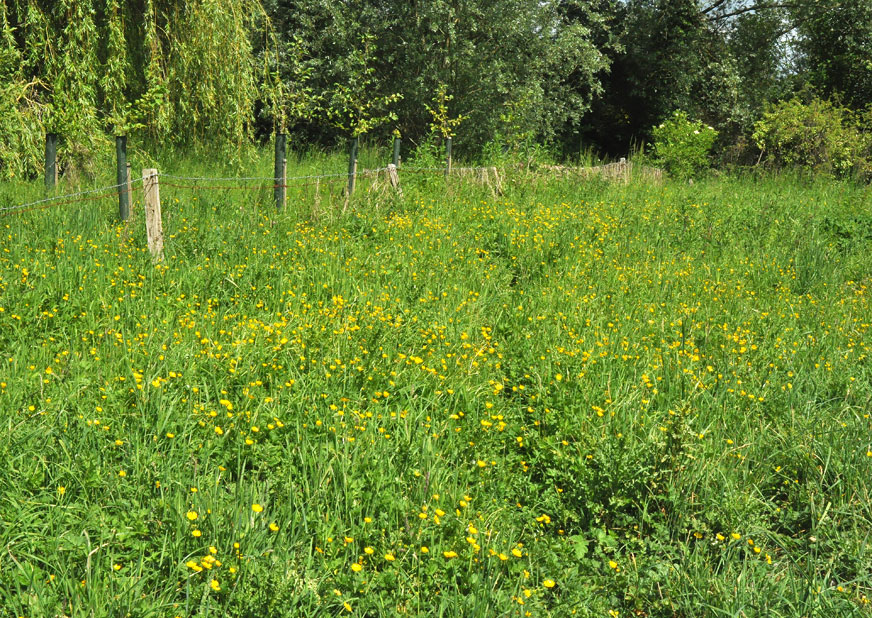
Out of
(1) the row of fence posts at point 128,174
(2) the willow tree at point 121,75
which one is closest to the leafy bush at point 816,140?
(1) the row of fence posts at point 128,174

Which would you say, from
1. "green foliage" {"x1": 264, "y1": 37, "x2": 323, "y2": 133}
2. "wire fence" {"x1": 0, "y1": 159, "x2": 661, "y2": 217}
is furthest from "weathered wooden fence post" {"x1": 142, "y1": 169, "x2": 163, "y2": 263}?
"green foliage" {"x1": 264, "y1": 37, "x2": 323, "y2": 133}

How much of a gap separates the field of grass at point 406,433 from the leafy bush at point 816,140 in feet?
34.5

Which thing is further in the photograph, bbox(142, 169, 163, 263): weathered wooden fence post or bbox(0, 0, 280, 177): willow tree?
bbox(0, 0, 280, 177): willow tree

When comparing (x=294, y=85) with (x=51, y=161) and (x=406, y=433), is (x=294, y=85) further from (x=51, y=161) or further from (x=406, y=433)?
(x=406, y=433)

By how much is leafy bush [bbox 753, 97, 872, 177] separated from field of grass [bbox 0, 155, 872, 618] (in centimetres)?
1052

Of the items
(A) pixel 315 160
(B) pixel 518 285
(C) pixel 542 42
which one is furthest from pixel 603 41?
(B) pixel 518 285

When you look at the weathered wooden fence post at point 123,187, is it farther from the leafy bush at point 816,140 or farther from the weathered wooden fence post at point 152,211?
the leafy bush at point 816,140

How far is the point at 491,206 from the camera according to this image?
10000 mm

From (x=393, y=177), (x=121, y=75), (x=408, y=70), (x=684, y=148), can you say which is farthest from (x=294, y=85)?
(x=684, y=148)

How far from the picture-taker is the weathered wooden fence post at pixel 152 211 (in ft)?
21.7

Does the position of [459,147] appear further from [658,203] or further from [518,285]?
[518,285]

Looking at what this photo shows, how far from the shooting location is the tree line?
9711mm

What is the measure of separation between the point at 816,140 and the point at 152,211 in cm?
1569

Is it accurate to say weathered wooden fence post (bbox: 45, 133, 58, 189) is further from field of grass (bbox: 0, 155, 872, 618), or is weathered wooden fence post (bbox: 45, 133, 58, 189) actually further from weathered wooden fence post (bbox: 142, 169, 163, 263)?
weathered wooden fence post (bbox: 142, 169, 163, 263)
